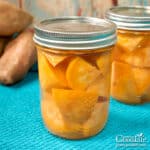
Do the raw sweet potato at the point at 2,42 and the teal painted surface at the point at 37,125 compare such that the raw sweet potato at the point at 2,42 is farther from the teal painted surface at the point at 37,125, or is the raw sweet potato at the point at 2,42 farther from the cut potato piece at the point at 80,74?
the cut potato piece at the point at 80,74

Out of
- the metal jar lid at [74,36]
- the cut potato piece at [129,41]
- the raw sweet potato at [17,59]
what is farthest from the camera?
the raw sweet potato at [17,59]

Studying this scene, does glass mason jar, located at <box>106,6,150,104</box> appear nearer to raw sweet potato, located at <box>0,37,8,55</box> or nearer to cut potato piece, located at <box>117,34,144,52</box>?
cut potato piece, located at <box>117,34,144,52</box>

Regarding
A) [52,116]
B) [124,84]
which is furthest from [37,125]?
[124,84]

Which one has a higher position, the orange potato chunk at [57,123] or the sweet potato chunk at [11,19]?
the sweet potato chunk at [11,19]

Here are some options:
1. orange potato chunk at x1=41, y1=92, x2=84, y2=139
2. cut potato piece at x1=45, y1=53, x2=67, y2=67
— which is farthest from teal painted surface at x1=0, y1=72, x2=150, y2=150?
cut potato piece at x1=45, y1=53, x2=67, y2=67

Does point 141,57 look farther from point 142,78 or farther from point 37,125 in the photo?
point 37,125

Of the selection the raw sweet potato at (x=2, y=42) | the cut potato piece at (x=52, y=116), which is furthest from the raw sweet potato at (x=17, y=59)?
the cut potato piece at (x=52, y=116)
